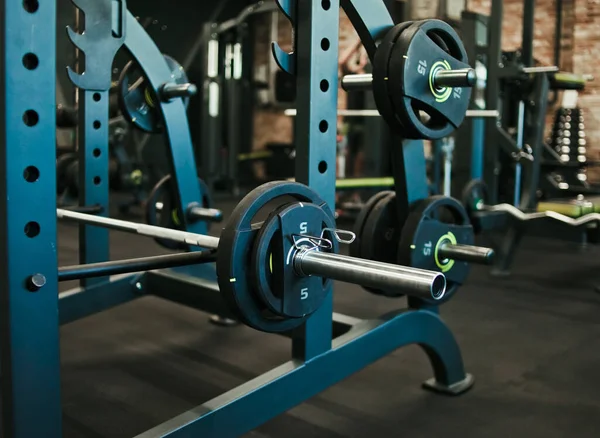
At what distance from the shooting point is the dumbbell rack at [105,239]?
2.41 feet

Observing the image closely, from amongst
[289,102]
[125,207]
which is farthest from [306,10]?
[289,102]

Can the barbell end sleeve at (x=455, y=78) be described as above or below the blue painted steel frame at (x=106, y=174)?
above

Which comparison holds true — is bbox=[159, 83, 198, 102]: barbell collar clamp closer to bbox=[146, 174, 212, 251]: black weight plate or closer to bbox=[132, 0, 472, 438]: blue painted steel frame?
bbox=[146, 174, 212, 251]: black weight plate

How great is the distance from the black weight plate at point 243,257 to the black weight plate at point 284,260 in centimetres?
1

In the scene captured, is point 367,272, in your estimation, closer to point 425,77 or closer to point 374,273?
point 374,273

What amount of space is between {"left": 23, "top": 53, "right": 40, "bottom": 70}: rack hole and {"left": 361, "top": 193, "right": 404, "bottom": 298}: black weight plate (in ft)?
2.56

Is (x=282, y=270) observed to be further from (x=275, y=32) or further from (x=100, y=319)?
(x=275, y=32)

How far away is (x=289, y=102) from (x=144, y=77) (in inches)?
198

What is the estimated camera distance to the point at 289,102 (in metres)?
6.62

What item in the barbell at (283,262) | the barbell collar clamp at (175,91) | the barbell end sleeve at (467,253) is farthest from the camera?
the barbell collar clamp at (175,91)

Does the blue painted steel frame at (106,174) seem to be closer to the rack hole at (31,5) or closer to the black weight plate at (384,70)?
the black weight plate at (384,70)

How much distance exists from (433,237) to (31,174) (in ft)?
2.71

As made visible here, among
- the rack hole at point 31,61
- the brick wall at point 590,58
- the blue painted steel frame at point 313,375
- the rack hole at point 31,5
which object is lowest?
the blue painted steel frame at point 313,375

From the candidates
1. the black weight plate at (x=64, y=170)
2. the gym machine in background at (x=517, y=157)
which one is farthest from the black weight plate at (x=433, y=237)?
the black weight plate at (x=64, y=170)
